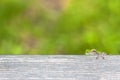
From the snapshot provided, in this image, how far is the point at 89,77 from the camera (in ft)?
3.32

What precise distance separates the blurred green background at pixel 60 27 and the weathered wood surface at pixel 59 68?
0.86 meters

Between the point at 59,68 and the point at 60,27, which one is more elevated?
the point at 59,68

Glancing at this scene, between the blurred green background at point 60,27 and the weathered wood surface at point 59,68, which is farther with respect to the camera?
the blurred green background at point 60,27

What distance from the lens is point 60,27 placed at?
2.09 meters

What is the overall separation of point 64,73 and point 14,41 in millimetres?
1072

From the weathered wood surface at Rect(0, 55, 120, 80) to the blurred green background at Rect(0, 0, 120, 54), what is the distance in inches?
33.8

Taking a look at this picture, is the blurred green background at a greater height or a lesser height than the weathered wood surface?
lesser

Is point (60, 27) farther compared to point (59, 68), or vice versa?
point (60, 27)

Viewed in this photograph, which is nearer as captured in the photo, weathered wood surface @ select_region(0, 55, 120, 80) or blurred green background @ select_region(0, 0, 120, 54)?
weathered wood surface @ select_region(0, 55, 120, 80)

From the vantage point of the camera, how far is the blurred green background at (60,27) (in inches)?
78.6

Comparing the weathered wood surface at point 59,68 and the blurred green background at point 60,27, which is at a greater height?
the weathered wood surface at point 59,68

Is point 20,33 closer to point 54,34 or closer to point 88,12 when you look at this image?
point 54,34

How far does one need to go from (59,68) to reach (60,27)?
105cm

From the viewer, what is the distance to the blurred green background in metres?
2.00
